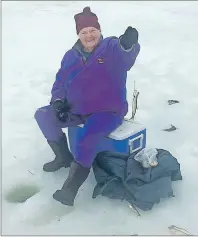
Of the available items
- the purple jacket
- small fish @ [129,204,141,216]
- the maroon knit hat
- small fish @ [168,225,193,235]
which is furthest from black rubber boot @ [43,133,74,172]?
small fish @ [168,225,193,235]

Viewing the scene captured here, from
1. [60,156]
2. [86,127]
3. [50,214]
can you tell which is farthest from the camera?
[60,156]

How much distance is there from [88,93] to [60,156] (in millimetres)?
558

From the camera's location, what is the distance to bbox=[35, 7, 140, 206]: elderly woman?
2631 mm

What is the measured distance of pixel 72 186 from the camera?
2.63m

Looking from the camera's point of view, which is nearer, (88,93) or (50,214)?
(50,214)

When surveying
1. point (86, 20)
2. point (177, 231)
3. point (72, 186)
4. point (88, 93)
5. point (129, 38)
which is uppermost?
point (86, 20)

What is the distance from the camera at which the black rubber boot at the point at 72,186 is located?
261 centimetres

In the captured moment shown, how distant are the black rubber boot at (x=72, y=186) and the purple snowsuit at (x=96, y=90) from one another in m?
0.04

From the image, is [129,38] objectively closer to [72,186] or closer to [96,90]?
[96,90]

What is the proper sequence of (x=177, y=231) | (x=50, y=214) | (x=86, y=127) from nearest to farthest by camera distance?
1. (x=177, y=231)
2. (x=50, y=214)
3. (x=86, y=127)

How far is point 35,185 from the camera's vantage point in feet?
9.57

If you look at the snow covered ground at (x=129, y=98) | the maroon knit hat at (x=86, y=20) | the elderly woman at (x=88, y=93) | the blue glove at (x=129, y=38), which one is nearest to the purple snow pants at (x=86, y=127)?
the elderly woman at (x=88, y=93)

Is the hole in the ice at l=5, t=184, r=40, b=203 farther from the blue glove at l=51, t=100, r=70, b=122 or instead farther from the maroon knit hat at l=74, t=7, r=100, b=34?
the maroon knit hat at l=74, t=7, r=100, b=34

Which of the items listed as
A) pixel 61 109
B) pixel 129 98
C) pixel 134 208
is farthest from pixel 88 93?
pixel 129 98
